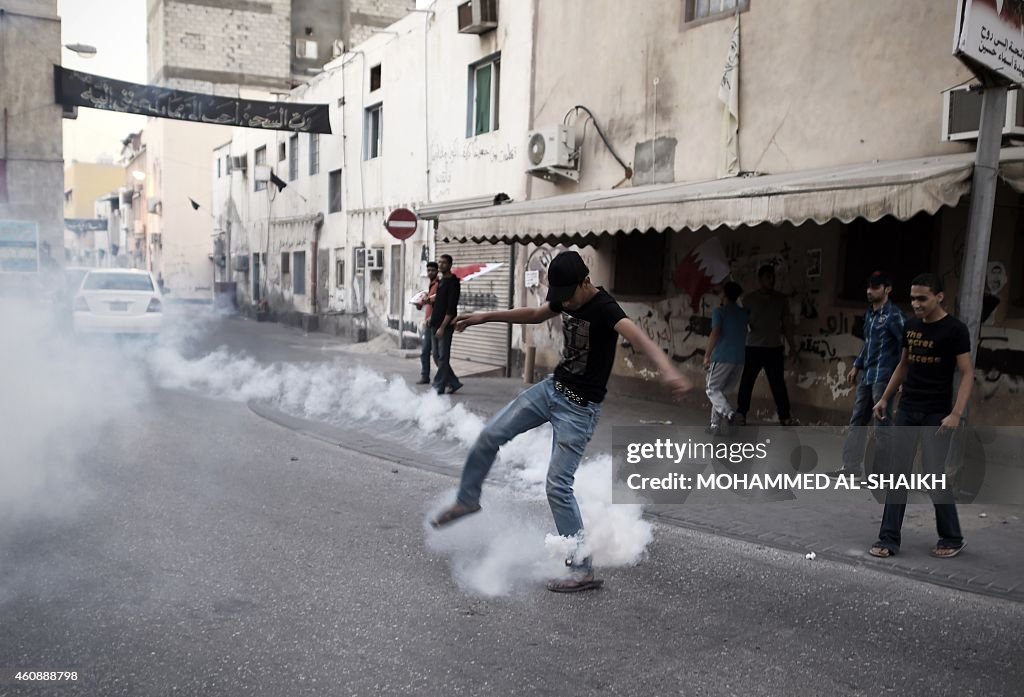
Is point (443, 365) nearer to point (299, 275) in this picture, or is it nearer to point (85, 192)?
point (299, 275)

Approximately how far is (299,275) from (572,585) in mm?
25474

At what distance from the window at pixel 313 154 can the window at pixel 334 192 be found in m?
1.51

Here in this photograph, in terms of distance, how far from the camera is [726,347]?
8797 mm

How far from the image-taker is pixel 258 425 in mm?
9680

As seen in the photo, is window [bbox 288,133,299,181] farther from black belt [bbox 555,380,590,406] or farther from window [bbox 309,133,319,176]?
black belt [bbox 555,380,590,406]

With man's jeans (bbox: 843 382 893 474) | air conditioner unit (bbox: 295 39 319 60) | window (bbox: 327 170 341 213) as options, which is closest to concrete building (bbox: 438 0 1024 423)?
man's jeans (bbox: 843 382 893 474)

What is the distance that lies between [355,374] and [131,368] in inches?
141

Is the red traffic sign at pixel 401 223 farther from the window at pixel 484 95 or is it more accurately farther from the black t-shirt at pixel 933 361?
the black t-shirt at pixel 933 361

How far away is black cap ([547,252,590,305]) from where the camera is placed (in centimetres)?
428

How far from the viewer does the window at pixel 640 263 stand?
11.6 metres

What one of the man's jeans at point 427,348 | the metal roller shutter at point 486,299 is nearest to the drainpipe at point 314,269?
the metal roller shutter at point 486,299

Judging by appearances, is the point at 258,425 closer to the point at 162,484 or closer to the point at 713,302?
the point at 162,484

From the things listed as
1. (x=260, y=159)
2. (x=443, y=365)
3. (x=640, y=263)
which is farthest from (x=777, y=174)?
(x=260, y=159)

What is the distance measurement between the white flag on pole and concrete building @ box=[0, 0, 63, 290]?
41.8 feet
